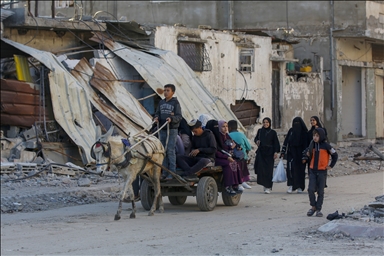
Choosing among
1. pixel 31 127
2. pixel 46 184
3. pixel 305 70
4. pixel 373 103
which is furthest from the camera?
pixel 373 103

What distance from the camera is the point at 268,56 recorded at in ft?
89.5

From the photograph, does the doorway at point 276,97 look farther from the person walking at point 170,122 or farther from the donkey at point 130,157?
the donkey at point 130,157

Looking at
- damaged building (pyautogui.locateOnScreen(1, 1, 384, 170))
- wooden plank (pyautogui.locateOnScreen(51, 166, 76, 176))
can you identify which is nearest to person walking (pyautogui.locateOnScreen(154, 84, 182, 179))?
wooden plank (pyautogui.locateOnScreen(51, 166, 76, 176))

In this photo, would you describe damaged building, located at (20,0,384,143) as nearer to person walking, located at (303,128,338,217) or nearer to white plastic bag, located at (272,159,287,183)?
white plastic bag, located at (272,159,287,183)

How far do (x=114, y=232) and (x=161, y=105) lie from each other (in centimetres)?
281

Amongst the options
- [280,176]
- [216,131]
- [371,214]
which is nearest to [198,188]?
[216,131]

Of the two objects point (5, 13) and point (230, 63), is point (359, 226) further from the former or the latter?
point (230, 63)

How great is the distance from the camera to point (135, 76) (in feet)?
71.0

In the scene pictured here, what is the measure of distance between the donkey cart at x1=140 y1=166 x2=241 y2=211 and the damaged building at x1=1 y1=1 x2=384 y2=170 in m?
5.94

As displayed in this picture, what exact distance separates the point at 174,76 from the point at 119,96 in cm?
195

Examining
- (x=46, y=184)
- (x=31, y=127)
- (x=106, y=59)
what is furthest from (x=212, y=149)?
(x=106, y=59)

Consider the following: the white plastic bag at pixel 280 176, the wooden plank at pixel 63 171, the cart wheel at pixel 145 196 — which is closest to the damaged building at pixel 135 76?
the wooden plank at pixel 63 171

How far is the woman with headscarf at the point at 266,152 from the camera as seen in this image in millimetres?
15492

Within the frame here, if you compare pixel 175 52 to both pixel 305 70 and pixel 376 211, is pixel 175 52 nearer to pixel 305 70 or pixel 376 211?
pixel 305 70
